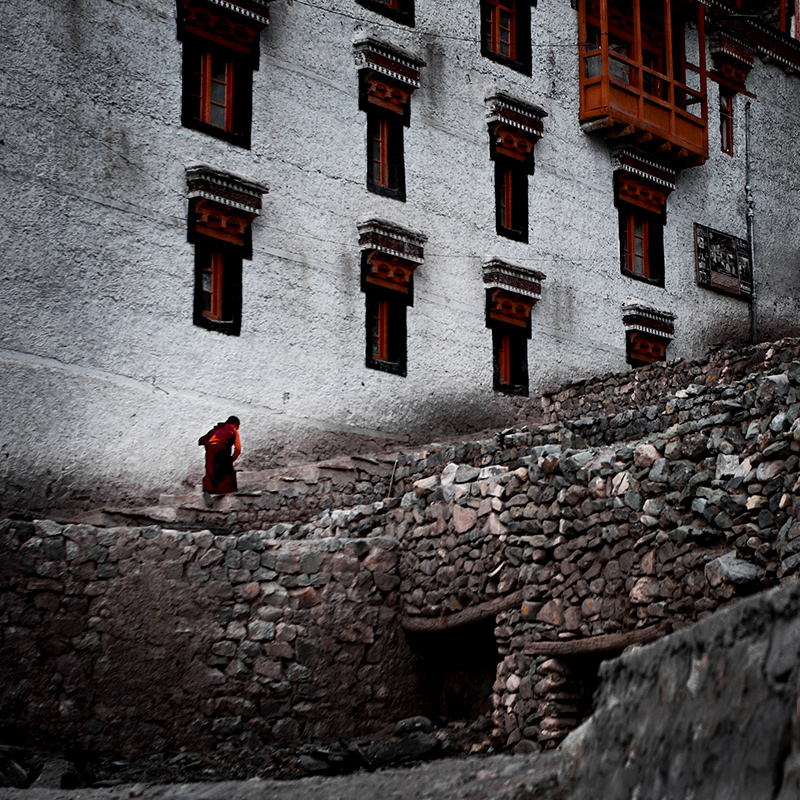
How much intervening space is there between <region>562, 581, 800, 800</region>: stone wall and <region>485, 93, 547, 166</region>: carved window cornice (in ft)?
49.1

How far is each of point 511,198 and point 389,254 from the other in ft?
10.1

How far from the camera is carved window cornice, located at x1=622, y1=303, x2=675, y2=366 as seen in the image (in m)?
20.2

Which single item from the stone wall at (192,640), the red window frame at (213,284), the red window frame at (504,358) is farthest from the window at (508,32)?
the stone wall at (192,640)

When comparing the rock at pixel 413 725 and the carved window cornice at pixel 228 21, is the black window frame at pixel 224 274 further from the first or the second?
the rock at pixel 413 725

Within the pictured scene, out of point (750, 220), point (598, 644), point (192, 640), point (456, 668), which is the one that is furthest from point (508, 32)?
point (598, 644)

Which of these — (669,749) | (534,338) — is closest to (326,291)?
(534,338)

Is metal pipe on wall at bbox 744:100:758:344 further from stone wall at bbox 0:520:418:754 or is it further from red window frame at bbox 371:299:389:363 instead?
stone wall at bbox 0:520:418:754

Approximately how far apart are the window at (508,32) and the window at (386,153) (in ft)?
8.04

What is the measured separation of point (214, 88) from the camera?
52.7 ft

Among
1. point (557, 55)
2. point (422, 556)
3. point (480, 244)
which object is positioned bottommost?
point (422, 556)

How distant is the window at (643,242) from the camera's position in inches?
814

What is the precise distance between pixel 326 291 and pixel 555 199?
4.91 metres

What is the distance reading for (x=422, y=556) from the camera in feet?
35.4

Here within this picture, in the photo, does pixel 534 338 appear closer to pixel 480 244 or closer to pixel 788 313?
pixel 480 244
